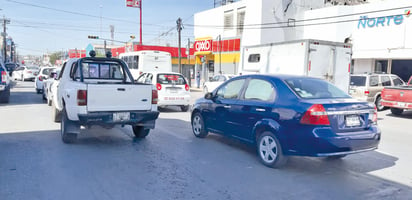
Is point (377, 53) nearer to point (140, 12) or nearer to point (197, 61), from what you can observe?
point (197, 61)

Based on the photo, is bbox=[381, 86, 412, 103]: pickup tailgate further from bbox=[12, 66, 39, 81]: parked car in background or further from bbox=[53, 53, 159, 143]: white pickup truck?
bbox=[12, 66, 39, 81]: parked car in background

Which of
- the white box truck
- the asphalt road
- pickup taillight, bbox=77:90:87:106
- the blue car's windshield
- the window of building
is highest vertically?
the window of building

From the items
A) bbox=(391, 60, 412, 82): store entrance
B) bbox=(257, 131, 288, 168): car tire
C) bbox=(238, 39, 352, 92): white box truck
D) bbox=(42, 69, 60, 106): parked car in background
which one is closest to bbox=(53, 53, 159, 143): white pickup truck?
bbox=(42, 69, 60, 106): parked car in background

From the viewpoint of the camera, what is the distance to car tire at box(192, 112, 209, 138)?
7668 mm

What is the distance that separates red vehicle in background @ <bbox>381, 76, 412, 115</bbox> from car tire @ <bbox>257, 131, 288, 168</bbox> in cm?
918

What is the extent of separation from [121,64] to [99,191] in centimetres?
459

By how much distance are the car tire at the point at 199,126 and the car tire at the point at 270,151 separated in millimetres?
2067

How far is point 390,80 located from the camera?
15.2 m

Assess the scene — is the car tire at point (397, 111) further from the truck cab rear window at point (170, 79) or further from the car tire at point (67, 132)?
the car tire at point (67, 132)

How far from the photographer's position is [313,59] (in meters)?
11.2

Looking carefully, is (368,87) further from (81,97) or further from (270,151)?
(81,97)

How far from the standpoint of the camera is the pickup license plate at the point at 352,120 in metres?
5.13

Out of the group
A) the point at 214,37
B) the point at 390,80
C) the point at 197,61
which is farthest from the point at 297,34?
the point at 390,80

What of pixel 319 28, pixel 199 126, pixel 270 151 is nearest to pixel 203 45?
pixel 319 28
